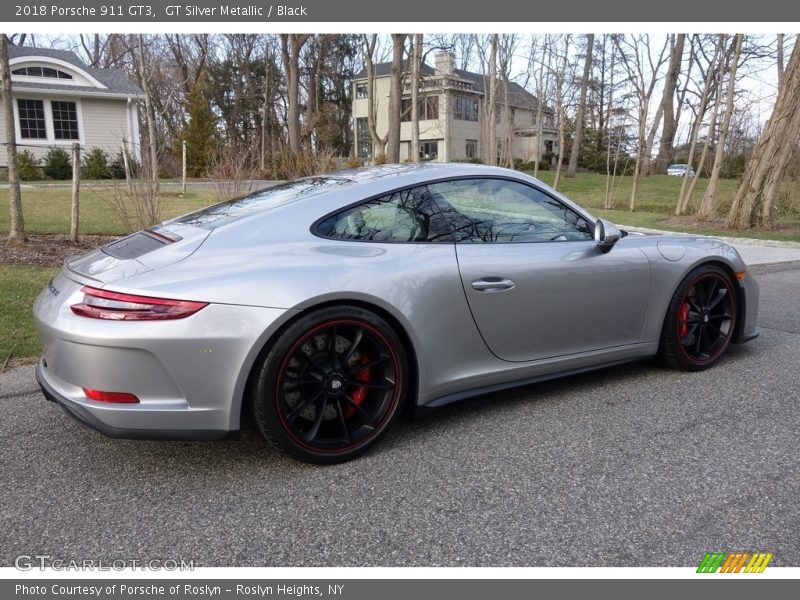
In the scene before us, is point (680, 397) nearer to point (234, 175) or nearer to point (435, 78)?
point (234, 175)

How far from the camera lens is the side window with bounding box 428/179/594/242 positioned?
3.42 meters

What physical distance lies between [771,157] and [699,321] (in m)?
10.9

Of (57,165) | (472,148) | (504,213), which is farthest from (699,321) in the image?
(472,148)

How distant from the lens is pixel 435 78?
1656 inches

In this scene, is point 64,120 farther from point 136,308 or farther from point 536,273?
point 536,273

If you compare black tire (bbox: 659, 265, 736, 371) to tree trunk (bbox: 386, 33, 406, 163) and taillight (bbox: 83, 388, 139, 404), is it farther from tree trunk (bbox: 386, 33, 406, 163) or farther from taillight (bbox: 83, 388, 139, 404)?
tree trunk (bbox: 386, 33, 406, 163)

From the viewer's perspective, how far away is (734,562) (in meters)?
2.26

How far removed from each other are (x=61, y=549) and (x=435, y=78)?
42.8 metres

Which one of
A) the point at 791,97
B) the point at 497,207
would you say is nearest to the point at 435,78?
the point at 791,97

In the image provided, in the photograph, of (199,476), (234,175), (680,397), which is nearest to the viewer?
(199,476)

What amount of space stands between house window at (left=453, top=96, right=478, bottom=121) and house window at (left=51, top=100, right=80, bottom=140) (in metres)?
25.9

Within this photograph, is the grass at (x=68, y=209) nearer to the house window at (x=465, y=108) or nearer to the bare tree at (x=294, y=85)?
the bare tree at (x=294, y=85)

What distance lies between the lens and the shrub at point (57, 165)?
78.9 feet

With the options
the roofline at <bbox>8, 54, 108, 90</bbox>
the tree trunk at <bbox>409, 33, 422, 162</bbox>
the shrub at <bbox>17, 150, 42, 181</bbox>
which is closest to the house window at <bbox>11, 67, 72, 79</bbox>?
the roofline at <bbox>8, 54, 108, 90</bbox>
